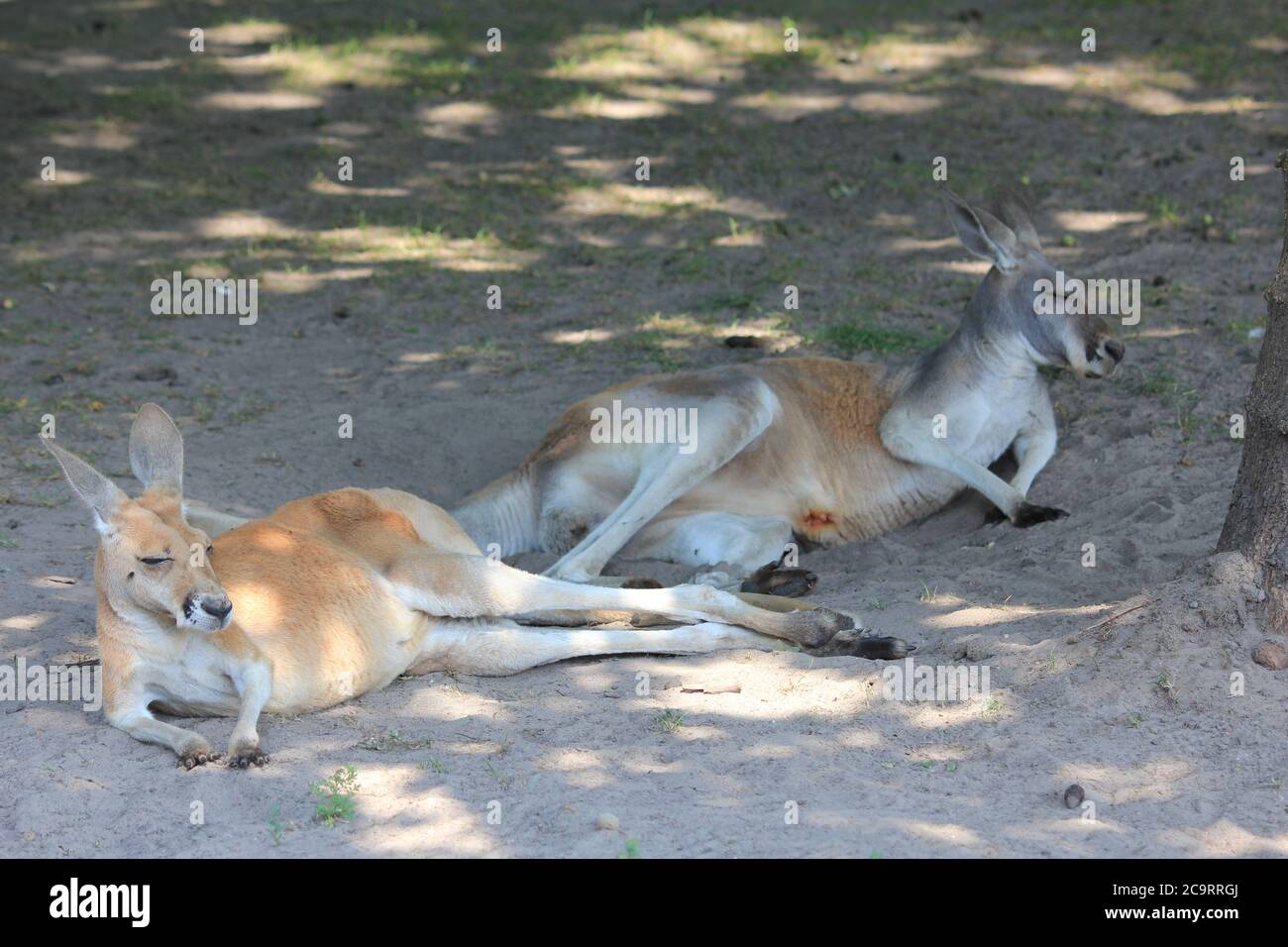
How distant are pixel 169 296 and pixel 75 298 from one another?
0.50 meters

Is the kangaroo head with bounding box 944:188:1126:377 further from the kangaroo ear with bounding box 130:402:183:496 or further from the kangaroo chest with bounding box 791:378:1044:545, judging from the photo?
the kangaroo ear with bounding box 130:402:183:496

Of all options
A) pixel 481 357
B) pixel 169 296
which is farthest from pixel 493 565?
pixel 169 296

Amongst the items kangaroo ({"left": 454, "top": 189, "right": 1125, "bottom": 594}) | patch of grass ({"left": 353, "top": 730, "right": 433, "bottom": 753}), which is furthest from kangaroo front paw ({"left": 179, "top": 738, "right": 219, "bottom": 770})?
kangaroo ({"left": 454, "top": 189, "right": 1125, "bottom": 594})

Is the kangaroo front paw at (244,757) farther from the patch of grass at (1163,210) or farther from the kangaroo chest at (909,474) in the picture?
the patch of grass at (1163,210)

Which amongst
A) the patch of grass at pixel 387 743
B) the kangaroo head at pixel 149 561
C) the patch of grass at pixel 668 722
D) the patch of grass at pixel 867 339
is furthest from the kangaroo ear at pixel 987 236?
the kangaroo head at pixel 149 561

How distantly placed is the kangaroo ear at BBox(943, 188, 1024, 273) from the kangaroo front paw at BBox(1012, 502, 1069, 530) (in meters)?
1.22

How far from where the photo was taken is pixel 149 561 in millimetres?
4066

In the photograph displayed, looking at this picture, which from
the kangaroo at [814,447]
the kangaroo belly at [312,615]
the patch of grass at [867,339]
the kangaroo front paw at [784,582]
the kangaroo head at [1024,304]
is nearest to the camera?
the kangaroo belly at [312,615]

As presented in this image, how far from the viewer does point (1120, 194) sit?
28.8 feet

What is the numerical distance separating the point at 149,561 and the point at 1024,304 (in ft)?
13.2

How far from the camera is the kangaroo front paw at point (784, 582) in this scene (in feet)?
18.2

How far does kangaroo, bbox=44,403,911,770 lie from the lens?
409 cm

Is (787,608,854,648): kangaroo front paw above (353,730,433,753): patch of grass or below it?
above

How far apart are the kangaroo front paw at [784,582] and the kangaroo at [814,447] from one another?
38cm
